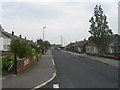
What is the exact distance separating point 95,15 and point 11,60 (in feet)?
137

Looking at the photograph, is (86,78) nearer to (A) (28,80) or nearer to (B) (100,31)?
(A) (28,80)

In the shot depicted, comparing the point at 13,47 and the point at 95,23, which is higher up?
→ the point at 95,23

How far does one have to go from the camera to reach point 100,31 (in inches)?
2096

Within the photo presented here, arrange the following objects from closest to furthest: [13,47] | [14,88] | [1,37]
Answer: [14,88], [13,47], [1,37]

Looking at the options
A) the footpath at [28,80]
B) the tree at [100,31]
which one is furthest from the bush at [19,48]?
the tree at [100,31]

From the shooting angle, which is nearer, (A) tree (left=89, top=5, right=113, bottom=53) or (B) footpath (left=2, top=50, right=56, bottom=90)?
(B) footpath (left=2, top=50, right=56, bottom=90)

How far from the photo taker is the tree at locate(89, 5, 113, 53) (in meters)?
53.1

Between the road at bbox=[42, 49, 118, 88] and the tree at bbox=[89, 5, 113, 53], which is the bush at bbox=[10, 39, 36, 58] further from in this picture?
the tree at bbox=[89, 5, 113, 53]

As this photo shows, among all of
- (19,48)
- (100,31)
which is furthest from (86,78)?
(100,31)

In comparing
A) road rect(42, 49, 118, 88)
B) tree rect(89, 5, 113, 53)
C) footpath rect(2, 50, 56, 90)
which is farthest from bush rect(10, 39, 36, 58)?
tree rect(89, 5, 113, 53)

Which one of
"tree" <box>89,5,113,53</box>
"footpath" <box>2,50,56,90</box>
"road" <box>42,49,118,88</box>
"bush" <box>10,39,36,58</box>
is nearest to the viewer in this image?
"footpath" <box>2,50,56,90</box>

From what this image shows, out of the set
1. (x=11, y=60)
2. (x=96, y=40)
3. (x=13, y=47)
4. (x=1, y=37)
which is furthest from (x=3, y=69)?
(x=96, y=40)

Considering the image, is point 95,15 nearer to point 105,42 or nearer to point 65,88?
point 105,42

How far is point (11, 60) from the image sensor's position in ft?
53.1
